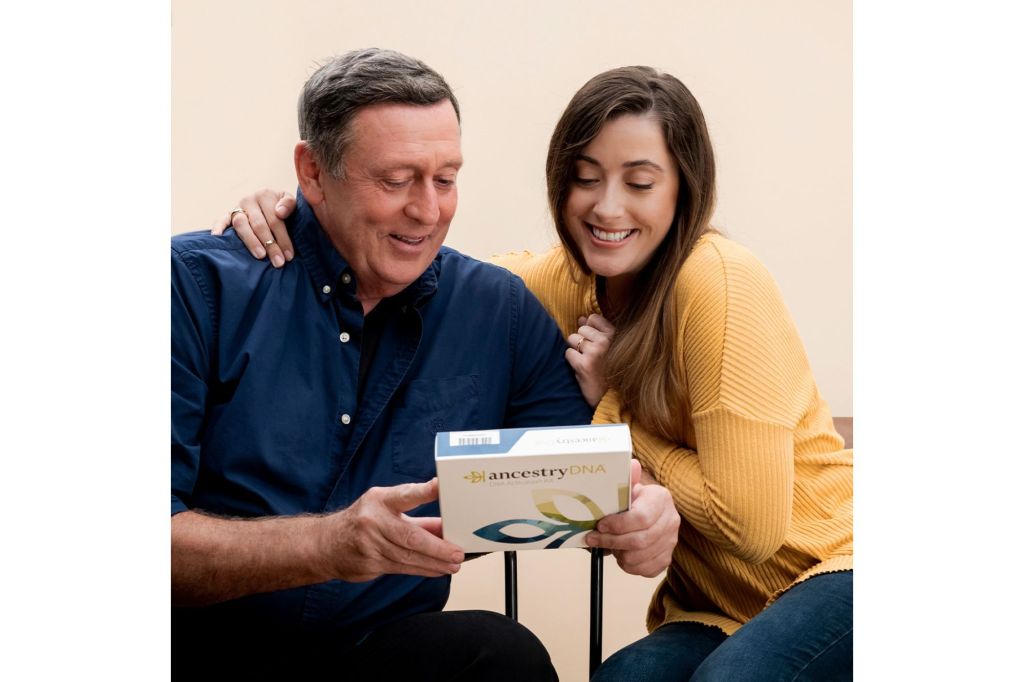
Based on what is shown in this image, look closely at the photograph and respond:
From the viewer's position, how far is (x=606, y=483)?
130 centimetres

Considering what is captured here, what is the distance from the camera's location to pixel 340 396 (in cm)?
171

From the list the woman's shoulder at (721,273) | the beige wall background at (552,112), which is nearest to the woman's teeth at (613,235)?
the woman's shoulder at (721,273)

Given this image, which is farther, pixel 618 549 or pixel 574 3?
pixel 574 3

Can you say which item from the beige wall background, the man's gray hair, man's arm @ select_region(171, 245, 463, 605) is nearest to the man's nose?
the man's gray hair

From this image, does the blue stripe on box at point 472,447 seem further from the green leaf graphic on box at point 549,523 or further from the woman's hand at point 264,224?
the woman's hand at point 264,224

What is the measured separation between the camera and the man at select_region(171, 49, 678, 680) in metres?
1.54

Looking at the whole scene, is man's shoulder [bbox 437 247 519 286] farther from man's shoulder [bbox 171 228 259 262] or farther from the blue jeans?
the blue jeans

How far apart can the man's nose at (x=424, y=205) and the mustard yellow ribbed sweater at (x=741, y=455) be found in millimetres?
414

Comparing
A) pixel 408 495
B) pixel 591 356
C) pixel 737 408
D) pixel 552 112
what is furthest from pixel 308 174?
pixel 552 112

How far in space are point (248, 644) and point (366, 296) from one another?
572mm

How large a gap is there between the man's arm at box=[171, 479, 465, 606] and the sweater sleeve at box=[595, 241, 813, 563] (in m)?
0.45

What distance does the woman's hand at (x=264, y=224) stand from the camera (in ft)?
5.67
